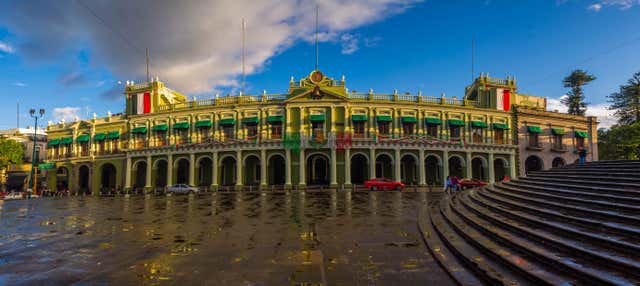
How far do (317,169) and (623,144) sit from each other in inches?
1228

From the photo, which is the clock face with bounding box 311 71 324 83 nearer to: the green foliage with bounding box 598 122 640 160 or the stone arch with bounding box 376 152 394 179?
the stone arch with bounding box 376 152 394 179

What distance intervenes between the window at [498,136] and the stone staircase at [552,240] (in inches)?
1095

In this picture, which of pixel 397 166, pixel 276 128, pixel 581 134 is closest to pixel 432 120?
pixel 397 166

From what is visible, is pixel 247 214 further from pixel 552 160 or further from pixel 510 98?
pixel 552 160

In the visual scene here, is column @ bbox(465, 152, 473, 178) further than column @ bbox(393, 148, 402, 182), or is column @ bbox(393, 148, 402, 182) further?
column @ bbox(465, 152, 473, 178)

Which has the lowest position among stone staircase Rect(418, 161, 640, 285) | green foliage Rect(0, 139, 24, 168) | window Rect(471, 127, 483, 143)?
stone staircase Rect(418, 161, 640, 285)

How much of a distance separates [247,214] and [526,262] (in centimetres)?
1096

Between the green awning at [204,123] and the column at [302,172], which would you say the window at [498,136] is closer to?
the column at [302,172]

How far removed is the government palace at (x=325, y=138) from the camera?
→ 32.9 m

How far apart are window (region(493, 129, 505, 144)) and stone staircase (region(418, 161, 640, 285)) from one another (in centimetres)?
2781

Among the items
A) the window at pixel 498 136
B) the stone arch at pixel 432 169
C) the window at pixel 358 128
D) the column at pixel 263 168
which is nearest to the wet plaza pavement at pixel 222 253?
the column at pixel 263 168

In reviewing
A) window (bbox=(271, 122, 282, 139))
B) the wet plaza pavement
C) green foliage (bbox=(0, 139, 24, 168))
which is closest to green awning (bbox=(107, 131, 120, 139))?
green foliage (bbox=(0, 139, 24, 168))

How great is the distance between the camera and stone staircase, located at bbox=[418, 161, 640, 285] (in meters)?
4.65

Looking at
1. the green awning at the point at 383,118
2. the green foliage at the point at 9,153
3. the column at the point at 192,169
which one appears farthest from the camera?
the green foliage at the point at 9,153
